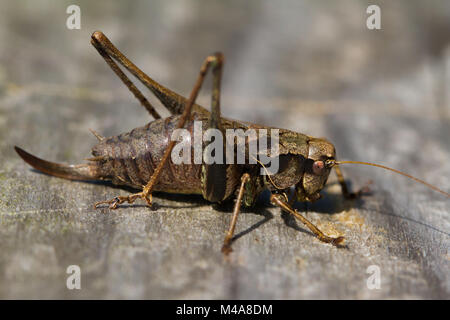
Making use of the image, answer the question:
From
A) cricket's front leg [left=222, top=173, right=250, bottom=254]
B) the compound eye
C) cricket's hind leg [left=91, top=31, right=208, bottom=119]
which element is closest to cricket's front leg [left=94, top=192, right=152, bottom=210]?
cricket's front leg [left=222, top=173, right=250, bottom=254]

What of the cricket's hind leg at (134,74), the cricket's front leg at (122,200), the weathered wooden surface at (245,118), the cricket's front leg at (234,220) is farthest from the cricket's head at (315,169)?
the cricket's front leg at (122,200)

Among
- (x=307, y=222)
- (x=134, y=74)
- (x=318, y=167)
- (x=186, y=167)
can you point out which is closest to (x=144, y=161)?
(x=186, y=167)

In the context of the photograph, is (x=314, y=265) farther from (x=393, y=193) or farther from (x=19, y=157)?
(x=19, y=157)

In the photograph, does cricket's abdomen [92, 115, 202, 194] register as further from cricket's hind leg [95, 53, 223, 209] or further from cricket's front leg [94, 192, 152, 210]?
cricket's front leg [94, 192, 152, 210]

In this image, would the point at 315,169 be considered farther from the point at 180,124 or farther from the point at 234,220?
the point at 180,124

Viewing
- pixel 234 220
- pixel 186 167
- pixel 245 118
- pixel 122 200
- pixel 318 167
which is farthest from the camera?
pixel 245 118

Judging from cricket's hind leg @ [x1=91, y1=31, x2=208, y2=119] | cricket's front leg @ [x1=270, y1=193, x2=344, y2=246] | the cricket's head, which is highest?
cricket's hind leg @ [x1=91, y1=31, x2=208, y2=119]

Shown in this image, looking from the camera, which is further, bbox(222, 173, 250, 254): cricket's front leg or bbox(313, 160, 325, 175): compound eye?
bbox(313, 160, 325, 175): compound eye

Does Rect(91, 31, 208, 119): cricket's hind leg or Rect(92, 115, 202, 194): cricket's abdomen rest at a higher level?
Rect(91, 31, 208, 119): cricket's hind leg
